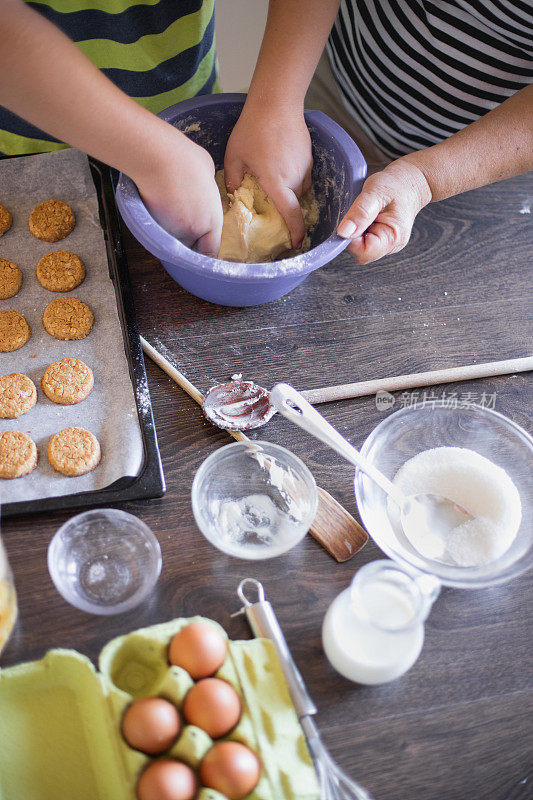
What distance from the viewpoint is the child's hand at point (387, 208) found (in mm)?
986

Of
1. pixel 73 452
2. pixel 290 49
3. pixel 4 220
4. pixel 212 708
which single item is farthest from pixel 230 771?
pixel 290 49

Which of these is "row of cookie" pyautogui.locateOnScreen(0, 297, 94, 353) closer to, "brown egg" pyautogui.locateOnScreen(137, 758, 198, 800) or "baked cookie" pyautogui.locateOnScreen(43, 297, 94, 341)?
"baked cookie" pyautogui.locateOnScreen(43, 297, 94, 341)

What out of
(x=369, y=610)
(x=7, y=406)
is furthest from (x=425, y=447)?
(x=7, y=406)

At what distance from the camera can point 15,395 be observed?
968 mm

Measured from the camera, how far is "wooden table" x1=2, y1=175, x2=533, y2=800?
0.78m

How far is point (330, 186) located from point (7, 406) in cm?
65

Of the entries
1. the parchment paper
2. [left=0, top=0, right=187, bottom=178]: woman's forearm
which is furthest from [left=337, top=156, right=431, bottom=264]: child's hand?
the parchment paper

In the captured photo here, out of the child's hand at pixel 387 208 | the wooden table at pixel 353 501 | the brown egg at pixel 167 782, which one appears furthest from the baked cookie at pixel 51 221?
the brown egg at pixel 167 782

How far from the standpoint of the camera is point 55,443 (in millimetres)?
930

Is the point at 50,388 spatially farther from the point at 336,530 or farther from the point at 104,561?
the point at 336,530

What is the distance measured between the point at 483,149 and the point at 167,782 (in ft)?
3.48

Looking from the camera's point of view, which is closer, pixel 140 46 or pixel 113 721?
pixel 113 721

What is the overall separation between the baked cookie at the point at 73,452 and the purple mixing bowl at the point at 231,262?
0.29m

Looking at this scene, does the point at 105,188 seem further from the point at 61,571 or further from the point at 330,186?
the point at 61,571
